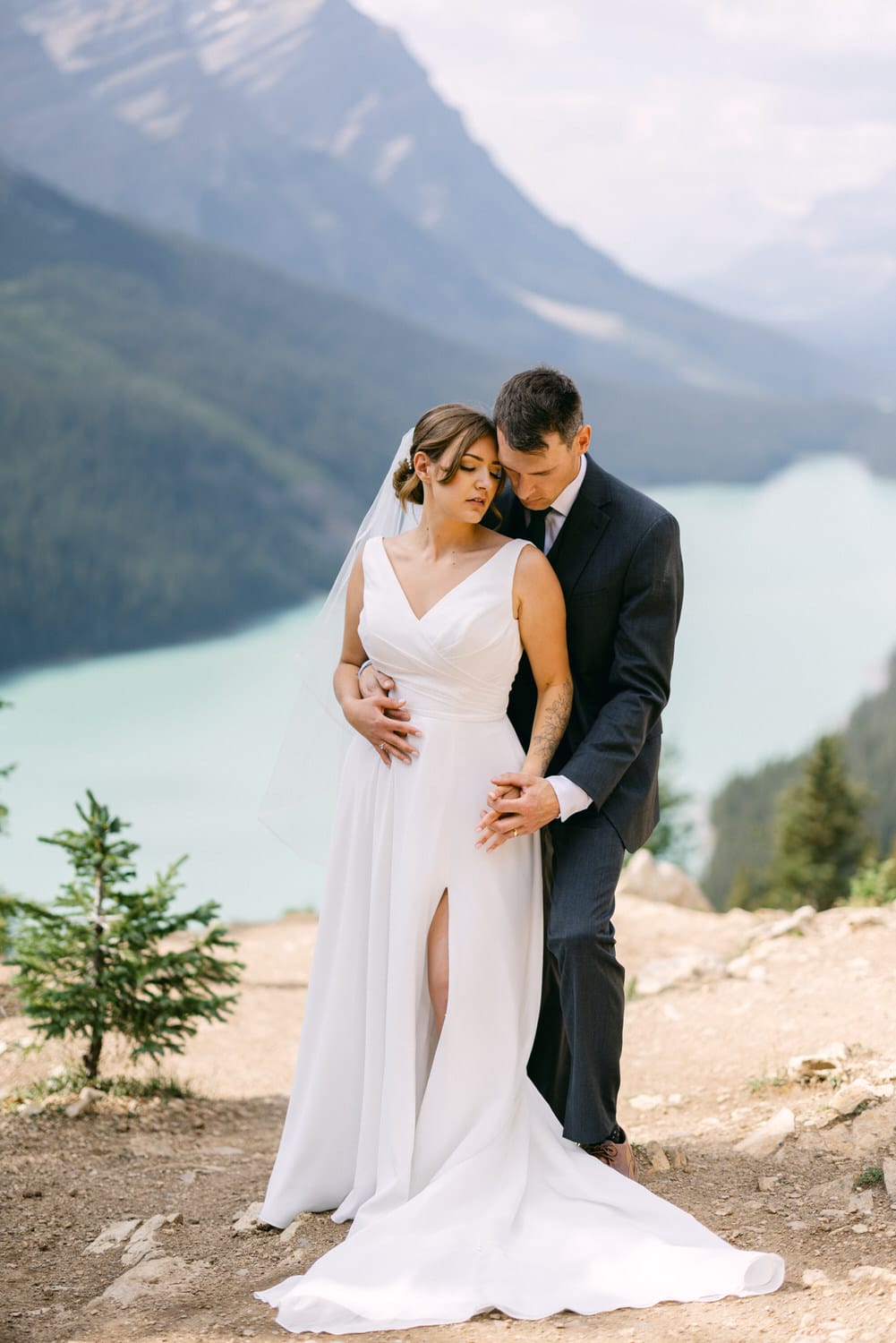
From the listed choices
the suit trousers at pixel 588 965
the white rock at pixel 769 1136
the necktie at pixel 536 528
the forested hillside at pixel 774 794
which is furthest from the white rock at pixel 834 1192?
the forested hillside at pixel 774 794

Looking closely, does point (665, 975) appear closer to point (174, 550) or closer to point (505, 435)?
point (505, 435)

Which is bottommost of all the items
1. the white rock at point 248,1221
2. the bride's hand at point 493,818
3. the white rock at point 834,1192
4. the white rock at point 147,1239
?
the white rock at point 147,1239

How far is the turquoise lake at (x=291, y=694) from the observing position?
33750mm

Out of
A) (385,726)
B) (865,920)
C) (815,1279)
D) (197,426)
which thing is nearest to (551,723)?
(385,726)

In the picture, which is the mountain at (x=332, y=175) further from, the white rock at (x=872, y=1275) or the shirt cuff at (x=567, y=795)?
the white rock at (x=872, y=1275)

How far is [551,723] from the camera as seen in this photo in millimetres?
3078

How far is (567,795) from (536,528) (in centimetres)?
72

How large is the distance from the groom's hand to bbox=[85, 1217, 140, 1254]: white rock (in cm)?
149

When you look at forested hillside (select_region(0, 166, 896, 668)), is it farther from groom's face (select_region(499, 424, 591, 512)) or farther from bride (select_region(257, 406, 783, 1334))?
groom's face (select_region(499, 424, 591, 512))

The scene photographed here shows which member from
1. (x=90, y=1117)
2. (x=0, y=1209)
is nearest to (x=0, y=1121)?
(x=90, y=1117)

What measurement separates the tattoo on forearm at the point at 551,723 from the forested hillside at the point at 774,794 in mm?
21899

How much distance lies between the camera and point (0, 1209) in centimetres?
362

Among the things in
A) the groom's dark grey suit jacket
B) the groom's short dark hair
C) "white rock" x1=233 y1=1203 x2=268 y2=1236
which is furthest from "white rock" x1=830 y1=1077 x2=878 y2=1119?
the groom's short dark hair

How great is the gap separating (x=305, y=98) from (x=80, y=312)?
73.1 feet
